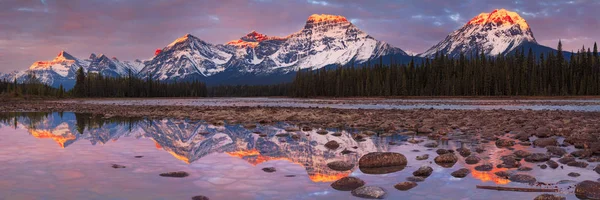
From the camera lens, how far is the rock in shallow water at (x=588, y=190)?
7.63 meters

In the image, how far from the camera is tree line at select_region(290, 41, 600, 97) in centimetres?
11781

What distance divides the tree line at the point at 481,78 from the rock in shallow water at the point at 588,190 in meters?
117

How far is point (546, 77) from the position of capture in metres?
123

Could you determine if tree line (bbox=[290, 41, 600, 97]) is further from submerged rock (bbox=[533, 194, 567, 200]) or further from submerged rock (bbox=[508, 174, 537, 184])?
submerged rock (bbox=[533, 194, 567, 200])

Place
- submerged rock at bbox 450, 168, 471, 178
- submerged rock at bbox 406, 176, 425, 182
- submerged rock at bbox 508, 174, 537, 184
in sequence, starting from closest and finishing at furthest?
submerged rock at bbox 508, 174, 537, 184 → submerged rock at bbox 406, 176, 425, 182 → submerged rock at bbox 450, 168, 471, 178

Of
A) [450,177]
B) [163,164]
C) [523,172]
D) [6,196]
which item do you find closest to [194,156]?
[163,164]

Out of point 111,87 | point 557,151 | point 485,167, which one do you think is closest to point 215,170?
point 485,167

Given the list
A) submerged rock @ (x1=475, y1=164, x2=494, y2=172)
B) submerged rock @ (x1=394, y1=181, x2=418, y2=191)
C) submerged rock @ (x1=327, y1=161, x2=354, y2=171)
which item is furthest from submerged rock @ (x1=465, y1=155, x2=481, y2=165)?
submerged rock @ (x1=394, y1=181, x2=418, y2=191)

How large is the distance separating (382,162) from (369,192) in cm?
322

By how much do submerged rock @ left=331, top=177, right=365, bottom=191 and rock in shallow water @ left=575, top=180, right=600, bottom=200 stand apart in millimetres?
4016

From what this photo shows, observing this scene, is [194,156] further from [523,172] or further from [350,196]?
[523,172]

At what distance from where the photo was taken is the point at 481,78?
12106 centimetres

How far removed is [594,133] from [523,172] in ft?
30.0

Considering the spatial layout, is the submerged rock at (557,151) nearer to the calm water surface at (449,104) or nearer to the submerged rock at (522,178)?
the submerged rock at (522,178)
